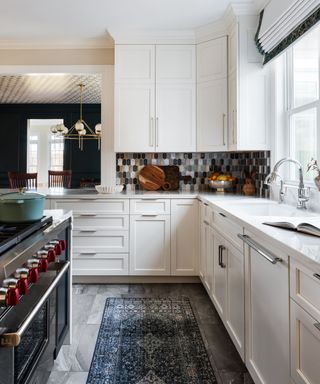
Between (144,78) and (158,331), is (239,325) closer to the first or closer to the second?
(158,331)

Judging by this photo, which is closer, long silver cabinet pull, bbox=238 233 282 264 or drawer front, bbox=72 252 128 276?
long silver cabinet pull, bbox=238 233 282 264

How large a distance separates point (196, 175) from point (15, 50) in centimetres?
242

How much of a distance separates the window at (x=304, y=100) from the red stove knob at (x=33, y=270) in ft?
6.07

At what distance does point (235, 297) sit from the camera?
6.21ft

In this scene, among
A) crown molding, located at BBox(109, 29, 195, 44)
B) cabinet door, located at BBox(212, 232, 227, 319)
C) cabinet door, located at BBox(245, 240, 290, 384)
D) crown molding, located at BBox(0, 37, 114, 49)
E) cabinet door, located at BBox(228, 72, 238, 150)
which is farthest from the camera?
crown molding, located at BBox(0, 37, 114, 49)

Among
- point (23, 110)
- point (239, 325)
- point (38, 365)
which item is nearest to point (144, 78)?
point (239, 325)

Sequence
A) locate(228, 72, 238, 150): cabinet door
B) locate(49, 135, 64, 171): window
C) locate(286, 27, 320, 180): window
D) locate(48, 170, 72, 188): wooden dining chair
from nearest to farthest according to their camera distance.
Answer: locate(286, 27, 320, 180): window
locate(228, 72, 238, 150): cabinet door
locate(48, 170, 72, 188): wooden dining chair
locate(49, 135, 64, 171): window

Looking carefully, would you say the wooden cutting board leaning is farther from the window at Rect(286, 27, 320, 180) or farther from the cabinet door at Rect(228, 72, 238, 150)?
the window at Rect(286, 27, 320, 180)

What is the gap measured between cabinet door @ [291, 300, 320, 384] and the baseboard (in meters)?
2.12

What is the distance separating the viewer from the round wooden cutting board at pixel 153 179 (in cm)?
362

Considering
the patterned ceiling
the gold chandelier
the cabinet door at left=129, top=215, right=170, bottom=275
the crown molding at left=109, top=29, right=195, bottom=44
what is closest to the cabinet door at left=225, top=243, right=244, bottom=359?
the cabinet door at left=129, top=215, right=170, bottom=275

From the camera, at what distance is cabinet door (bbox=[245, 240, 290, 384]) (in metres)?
1.21

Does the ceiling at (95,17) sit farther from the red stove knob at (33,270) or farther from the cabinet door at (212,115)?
the red stove knob at (33,270)

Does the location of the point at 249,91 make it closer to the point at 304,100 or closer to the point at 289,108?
the point at 289,108
